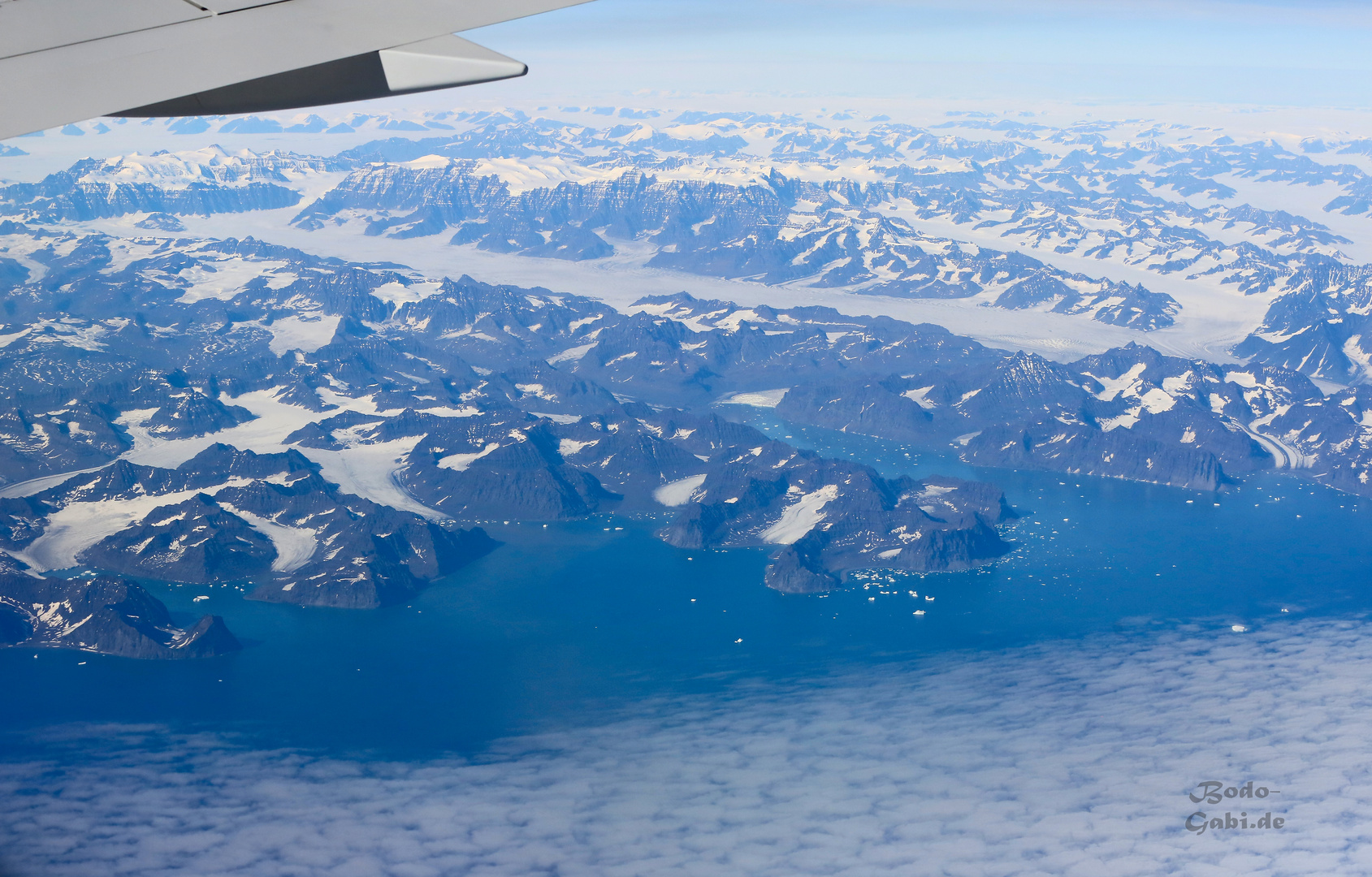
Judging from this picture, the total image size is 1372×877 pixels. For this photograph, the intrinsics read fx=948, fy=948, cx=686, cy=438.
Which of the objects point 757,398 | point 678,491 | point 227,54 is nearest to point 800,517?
point 678,491

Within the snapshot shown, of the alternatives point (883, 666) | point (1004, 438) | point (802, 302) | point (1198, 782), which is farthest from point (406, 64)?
point (802, 302)

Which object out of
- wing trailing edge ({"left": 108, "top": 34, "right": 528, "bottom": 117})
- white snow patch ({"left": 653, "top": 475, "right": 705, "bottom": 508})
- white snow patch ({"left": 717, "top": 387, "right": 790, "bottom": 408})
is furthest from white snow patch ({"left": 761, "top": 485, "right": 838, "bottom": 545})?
wing trailing edge ({"left": 108, "top": 34, "right": 528, "bottom": 117})

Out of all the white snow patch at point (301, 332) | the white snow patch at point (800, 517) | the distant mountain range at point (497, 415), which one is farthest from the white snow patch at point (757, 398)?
the white snow patch at point (301, 332)

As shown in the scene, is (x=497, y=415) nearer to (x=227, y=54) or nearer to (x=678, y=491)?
(x=678, y=491)

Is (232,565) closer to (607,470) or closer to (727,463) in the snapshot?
(607,470)

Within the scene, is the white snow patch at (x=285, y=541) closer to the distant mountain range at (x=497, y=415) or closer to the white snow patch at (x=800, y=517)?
the distant mountain range at (x=497, y=415)

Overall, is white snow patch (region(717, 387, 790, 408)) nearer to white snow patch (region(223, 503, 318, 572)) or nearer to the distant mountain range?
the distant mountain range

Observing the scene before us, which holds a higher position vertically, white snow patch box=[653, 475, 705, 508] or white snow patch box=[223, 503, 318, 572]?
white snow patch box=[223, 503, 318, 572]
